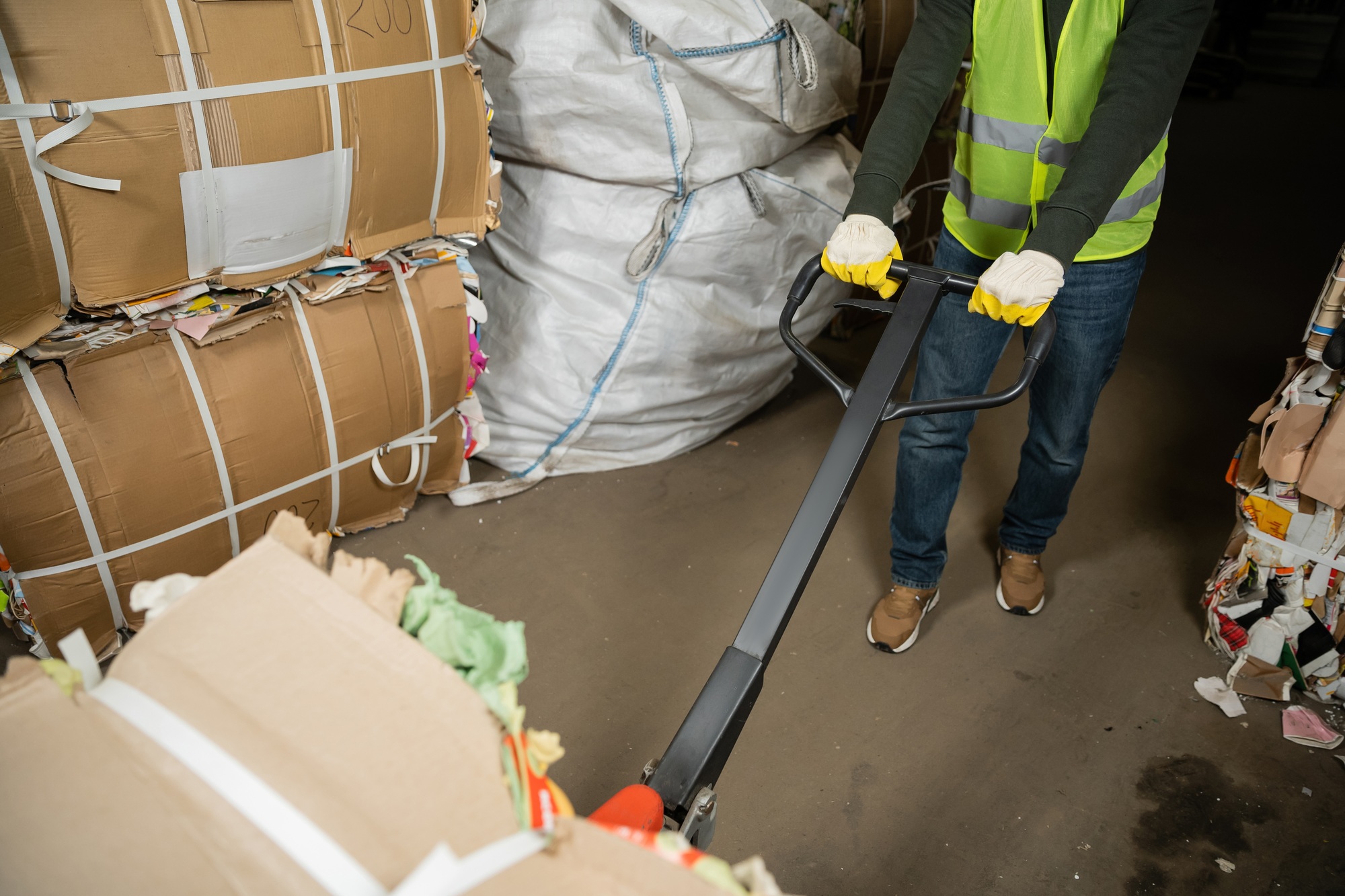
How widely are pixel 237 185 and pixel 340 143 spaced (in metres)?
0.20

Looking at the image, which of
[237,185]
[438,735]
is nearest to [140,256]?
[237,185]

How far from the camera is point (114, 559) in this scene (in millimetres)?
1634

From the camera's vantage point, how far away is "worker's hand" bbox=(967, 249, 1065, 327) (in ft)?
3.96

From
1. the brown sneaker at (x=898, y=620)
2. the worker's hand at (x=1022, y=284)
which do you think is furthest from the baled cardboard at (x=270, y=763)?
the brown sneaker at (x=898, y=620)

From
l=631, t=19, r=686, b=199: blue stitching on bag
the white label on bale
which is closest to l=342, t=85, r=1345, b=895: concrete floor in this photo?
the white label on bale

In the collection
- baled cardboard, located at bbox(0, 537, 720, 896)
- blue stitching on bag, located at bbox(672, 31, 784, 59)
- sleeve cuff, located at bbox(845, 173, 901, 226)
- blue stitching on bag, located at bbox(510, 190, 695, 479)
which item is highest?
blue stitching on bag, located at bbox(672, 31, 784, 59)

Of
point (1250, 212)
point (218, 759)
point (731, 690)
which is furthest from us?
point (1250, 212)

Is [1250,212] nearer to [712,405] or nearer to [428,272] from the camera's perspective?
[712,405]

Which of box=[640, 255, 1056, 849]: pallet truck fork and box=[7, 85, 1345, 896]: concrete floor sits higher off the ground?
box=[640, 255, 1056, 849]: pallet truck fork

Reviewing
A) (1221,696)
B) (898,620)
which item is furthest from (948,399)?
(1221,696)

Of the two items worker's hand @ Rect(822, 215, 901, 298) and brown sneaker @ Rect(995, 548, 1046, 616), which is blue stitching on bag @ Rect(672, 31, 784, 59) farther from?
brown sneaker @ Rect(995, 548, 1046, 616)

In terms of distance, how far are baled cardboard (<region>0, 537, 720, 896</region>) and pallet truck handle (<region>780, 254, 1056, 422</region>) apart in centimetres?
71

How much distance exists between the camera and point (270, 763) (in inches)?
→ 24.3

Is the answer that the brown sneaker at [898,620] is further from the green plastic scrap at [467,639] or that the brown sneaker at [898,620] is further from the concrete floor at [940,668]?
the green plastic scrap at [467,639]
